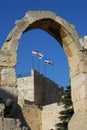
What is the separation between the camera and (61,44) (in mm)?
10664

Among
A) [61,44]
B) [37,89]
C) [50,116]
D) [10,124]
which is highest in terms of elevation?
[37,89]

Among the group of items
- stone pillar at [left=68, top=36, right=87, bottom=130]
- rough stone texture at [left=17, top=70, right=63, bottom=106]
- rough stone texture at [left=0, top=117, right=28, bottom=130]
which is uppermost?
rough stone texture at [left=17, top=70, right=63, bottom=106]

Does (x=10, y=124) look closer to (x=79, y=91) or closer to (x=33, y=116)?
(x=79, y=91)

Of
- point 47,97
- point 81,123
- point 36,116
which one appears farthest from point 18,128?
point 47,97

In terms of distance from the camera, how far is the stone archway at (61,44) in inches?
363

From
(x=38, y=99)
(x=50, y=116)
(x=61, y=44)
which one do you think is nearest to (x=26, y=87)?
(x=38, y=99)

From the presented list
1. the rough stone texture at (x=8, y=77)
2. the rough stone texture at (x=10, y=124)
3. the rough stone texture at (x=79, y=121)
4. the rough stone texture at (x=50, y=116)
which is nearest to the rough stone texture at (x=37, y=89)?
the rough stone texture at (x=50, y=116)

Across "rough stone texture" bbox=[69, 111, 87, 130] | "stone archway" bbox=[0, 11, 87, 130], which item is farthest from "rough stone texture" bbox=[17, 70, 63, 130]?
"rough stone texture" bbox=[69, 111, 87, 130]

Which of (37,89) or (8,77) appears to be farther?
(37,89)

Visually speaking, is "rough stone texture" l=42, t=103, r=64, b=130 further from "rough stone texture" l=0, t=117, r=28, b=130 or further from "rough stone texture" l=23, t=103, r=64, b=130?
"rough stone texture" l=0, t=117, r=28, b=130

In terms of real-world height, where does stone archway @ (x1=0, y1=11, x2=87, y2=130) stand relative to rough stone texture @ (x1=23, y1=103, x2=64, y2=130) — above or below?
above

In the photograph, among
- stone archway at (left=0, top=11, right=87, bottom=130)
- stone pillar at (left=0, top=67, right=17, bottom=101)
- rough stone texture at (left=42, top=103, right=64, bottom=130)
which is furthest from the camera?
rough stone texture at (left=42, top=103, right=64, bottom=130)

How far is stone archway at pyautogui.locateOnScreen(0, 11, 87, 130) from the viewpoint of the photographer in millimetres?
9219

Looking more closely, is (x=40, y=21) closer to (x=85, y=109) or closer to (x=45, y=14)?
(x=45, y=14)
